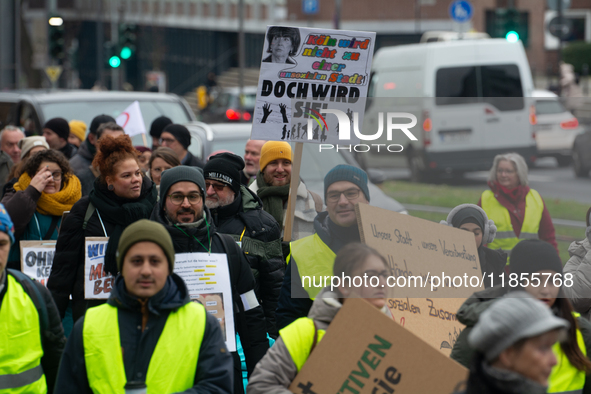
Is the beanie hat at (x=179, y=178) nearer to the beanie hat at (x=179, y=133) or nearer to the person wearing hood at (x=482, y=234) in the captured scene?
the person wearing hood at (x=482, y=234)

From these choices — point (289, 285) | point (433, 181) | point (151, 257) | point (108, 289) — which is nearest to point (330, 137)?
point (289, 285)

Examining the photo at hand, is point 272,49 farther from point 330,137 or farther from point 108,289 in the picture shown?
point 108,289

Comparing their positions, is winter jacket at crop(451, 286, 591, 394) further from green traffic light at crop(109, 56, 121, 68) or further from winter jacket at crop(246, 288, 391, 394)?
green traffic light at crop(109, 56, 121, 68)

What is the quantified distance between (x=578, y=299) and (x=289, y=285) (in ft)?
5.02

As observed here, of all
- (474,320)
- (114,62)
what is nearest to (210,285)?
(474,320)

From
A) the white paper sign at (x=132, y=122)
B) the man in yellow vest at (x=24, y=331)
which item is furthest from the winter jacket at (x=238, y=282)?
the white paper sign at (x=132, y=122)

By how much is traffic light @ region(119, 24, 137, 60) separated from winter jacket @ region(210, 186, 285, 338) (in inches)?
539

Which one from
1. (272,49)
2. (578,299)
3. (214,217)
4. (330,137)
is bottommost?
(578,299)

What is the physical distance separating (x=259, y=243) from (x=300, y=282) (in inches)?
27.1

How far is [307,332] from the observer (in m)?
3.35

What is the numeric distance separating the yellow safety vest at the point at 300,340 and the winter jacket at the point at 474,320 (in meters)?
0.62

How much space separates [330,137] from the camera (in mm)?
5000

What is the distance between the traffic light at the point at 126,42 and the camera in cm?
1809

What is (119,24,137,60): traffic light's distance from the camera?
1809 cm
